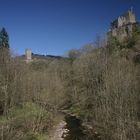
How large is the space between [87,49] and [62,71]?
4.46 m

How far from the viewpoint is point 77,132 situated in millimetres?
17016

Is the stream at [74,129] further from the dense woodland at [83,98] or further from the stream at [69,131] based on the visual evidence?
the dense woodland at [83,98]

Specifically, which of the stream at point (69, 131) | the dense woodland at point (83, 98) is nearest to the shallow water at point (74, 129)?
the stream at point (69, 131)

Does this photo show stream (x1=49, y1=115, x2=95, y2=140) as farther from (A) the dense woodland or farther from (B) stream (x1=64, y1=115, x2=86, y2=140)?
(A) the dense woodland

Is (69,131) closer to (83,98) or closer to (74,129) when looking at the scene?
→ (74,129)

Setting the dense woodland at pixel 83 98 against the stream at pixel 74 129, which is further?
the stream at pixel 74 129

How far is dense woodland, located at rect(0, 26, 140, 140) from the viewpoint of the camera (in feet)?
34.7

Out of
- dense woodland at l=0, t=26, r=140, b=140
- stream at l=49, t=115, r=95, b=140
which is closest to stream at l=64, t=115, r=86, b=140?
stream at l=49, t=115, r=95, b=140

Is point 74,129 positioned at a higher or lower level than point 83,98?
lower


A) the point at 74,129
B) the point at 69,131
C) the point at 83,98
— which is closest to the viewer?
the point at 69,131

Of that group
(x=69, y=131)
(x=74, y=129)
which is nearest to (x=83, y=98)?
(x=74, y=129)

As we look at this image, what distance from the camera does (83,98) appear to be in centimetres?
2175

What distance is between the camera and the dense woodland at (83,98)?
Answer: 10577mm

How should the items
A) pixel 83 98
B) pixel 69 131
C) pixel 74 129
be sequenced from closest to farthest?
pixel 69 131 < pixel 74 129 < pixel 83 98
